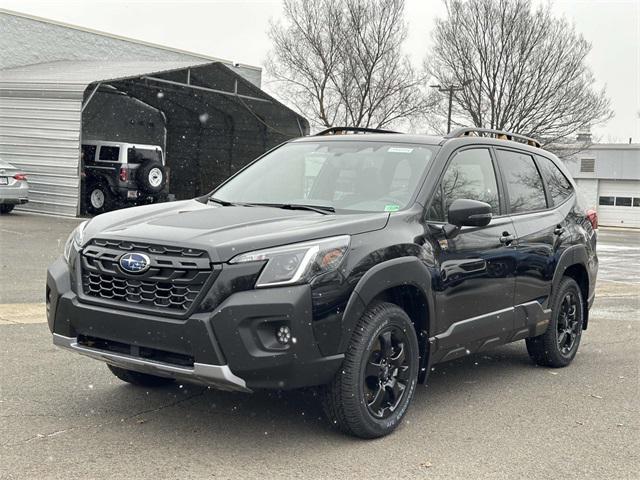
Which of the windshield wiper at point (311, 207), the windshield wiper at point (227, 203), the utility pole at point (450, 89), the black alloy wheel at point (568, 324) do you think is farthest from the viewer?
the utility pole at point (450, 89)

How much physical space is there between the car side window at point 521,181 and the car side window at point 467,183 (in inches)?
8.1

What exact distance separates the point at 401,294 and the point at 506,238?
121 cm

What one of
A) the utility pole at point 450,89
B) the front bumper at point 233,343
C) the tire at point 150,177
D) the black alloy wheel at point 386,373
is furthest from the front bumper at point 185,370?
the utility pole at point 450,89

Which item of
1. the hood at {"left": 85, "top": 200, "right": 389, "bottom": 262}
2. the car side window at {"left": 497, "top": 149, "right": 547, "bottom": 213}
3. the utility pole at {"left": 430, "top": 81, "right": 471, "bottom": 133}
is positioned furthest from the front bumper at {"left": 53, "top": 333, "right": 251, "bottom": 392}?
the utility pole at {"left": 430, "top": 81, "right": 471, "bottom": 133}

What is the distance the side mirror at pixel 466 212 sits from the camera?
4969 millimetres

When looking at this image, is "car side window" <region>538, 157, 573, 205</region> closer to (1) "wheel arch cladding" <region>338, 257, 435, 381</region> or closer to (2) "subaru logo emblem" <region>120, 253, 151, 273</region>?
(1) "wheel arch cladding" <region>338, 257, 435, 381</region>

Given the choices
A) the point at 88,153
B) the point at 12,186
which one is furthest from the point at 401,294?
the point at 88,153

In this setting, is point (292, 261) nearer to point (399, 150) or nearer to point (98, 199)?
point (399, 150)

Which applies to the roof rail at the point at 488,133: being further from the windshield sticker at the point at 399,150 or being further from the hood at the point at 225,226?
the hood at the point at 225,226

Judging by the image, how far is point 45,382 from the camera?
17.9ft

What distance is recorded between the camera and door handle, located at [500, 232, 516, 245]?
220 inches

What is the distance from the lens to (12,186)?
20.1 metres

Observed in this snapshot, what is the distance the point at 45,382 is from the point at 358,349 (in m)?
2.41

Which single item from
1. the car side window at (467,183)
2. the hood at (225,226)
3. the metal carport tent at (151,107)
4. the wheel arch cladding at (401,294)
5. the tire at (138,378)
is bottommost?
the tire at (138,378)
